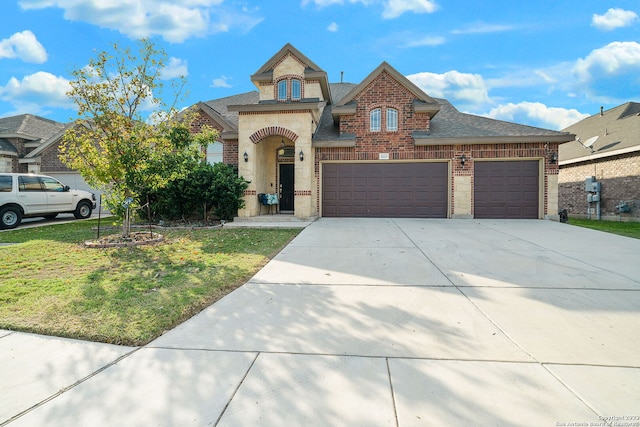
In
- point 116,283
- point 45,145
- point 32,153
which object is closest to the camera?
point 116,283

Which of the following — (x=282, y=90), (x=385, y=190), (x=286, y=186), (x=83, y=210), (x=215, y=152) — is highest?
(x=282, y=90)

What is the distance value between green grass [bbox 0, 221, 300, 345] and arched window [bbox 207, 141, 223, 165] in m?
7.44

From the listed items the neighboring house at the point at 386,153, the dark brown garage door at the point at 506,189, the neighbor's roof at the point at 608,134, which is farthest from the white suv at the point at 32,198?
the neighbor's roof at the point at 608,134

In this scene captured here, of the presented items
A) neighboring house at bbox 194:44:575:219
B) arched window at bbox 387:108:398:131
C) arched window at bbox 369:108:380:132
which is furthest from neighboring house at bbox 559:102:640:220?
arched window at bbox 369:108:380:132

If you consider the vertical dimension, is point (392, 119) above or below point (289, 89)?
Answer: below

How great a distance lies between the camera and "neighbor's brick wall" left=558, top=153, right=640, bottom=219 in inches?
578

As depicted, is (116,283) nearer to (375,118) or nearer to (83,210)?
(375,118)

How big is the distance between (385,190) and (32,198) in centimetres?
1354

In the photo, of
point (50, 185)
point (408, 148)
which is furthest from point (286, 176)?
point (50, 185)

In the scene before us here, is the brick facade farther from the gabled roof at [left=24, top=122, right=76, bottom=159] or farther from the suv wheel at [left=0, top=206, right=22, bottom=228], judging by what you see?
the gabled roof at [left=24, top=122, right=76, bottom=159]

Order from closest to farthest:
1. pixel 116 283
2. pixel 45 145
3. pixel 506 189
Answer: pixel 116 283
pixel 506 189
pixel 45 145

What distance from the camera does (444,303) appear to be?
12.0 feet

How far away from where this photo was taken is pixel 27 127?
20125mm

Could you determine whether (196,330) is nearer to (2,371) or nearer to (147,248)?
(2,371)
